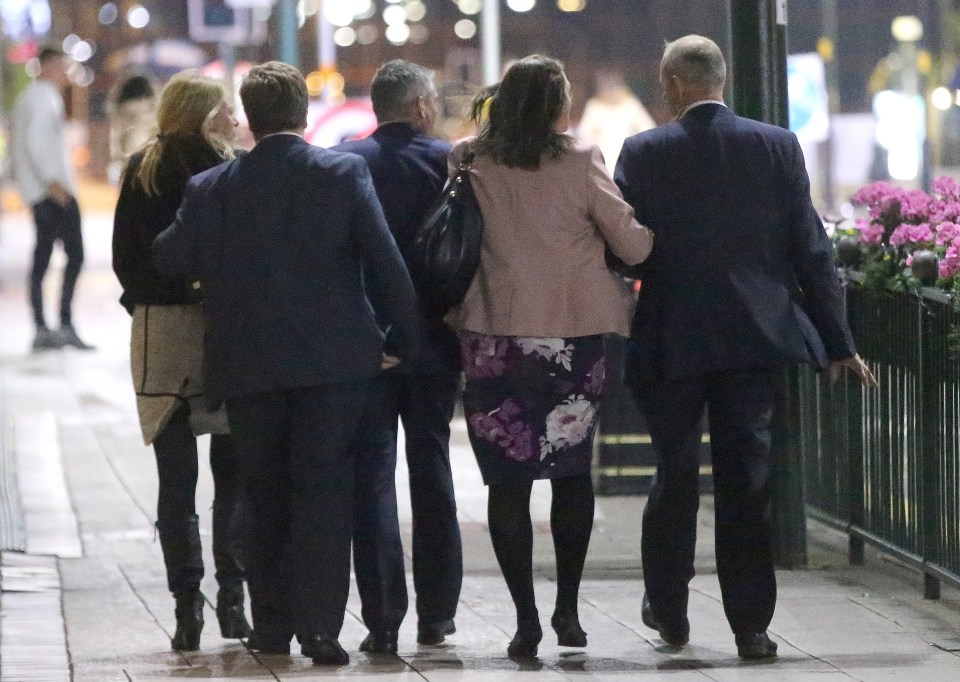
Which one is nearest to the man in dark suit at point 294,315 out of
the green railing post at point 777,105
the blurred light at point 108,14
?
the green railing post at point 777,105

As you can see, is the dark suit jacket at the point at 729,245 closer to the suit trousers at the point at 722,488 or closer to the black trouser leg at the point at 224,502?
the suit trousers at the point at 722,488

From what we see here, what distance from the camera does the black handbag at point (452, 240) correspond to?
18.0 feet

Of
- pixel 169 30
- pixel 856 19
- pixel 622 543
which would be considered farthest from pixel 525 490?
pixel 169 30

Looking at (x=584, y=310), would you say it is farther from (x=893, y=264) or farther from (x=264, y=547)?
(x=893, y=264)

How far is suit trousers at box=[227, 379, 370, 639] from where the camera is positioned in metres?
5.51

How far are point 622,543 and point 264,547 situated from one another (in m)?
2.51

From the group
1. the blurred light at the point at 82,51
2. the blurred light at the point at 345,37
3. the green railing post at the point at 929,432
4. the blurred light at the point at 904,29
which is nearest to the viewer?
the green railing post at the point at 929,432

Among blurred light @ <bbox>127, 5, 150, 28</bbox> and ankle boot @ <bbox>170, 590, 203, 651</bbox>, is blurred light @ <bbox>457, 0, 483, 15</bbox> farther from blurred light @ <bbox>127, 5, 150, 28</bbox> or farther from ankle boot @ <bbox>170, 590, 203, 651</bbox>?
ankle boot @ <bbox>170, 590, 203, 651</bbox>

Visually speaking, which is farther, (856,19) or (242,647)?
(856,19)

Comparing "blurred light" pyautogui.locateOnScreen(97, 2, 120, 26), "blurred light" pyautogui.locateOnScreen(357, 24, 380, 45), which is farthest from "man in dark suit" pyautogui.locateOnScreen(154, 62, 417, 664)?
"blurred light" pyautogui.locateOnScreen(97, 2, 120, 26)

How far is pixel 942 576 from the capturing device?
20.5ft

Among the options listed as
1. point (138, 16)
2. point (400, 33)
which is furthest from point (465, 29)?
point (138, 16)

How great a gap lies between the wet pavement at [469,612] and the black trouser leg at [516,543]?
181 millimetres

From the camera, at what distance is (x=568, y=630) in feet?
18.6
